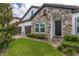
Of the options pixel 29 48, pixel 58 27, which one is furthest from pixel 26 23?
pixel 58 27

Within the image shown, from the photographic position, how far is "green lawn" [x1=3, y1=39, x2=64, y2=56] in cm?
298

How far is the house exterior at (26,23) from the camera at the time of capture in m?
3.05

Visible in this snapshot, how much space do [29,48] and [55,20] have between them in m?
0.53

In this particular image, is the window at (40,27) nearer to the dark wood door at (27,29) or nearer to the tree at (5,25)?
the dark wood door at (27,29)

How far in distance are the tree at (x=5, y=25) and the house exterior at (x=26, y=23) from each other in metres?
0.10

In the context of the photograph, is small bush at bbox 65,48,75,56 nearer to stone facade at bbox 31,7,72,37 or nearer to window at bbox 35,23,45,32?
stone facade at bbox 31,7,72,37

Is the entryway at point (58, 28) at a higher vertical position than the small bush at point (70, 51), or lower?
higher

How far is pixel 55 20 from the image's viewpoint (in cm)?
300

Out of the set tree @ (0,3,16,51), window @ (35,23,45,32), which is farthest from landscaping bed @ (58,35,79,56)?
tree @ (0,3,16,51)

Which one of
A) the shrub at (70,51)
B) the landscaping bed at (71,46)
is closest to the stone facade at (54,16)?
the landscaping bed at (71,46)

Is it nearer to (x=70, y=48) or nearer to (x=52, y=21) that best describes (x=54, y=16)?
(x=52, y=21)

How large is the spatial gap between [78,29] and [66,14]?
26 centimetres

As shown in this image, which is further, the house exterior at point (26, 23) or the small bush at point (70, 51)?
the house exterior at point (26, 23)

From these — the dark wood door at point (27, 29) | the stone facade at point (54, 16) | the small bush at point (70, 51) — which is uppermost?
Answer: the stone facade at point (54, 16)
